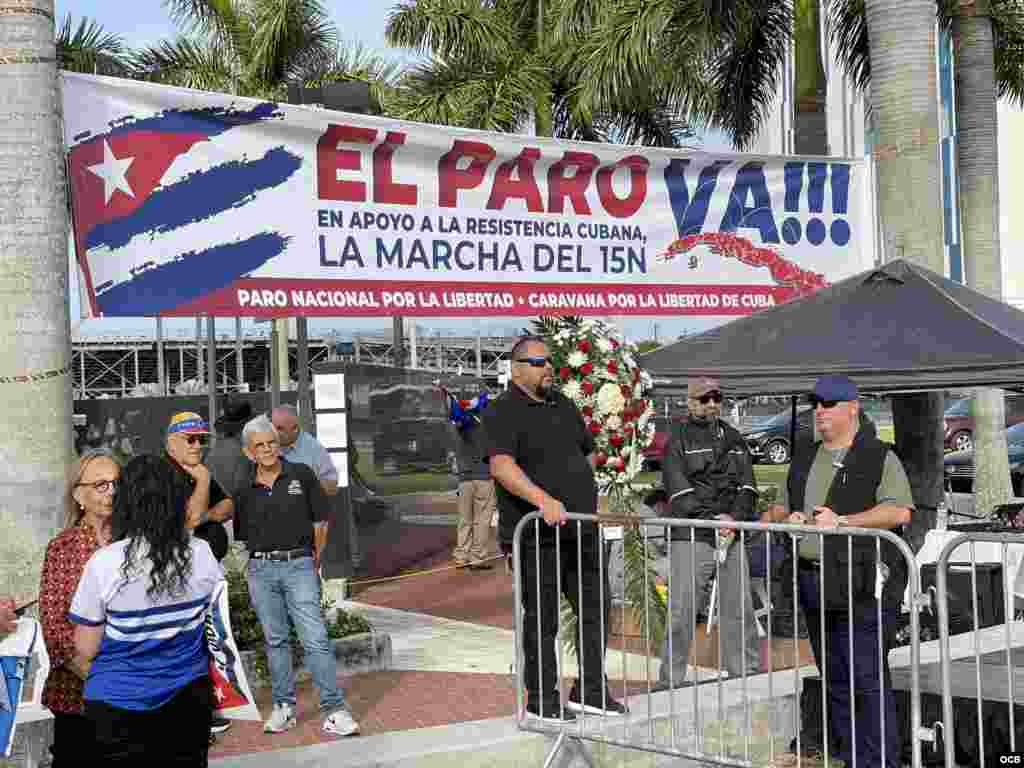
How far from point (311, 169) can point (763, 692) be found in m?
4.51

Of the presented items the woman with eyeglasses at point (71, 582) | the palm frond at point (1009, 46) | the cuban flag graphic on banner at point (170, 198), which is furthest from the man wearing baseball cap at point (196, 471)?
the palm frond at point (1009, 46)

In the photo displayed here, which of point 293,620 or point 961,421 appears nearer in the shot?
point 293,620

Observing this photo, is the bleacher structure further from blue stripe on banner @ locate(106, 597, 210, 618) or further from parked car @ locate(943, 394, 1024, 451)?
blue stripe on banner @ locate(106, 597, 210, 618)

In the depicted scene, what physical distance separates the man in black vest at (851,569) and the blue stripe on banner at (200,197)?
4.13m

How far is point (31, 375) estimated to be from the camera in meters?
7.45

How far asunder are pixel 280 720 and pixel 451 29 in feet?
58.9

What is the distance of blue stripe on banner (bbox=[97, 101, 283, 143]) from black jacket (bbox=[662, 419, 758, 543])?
330 centimetres

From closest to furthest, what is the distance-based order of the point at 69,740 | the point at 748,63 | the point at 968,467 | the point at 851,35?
the point at 69,740 → the point at 851,35 → the point at 748,63 → the point at 968,467

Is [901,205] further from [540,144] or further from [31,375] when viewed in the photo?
[31,375]

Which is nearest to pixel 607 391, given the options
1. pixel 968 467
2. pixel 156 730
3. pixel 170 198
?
pixel 170 198

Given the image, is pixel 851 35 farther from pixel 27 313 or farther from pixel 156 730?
pixel 156 730

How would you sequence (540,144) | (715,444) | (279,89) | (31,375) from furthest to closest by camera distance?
(279,89), (540,144), (715,444), (31,375)

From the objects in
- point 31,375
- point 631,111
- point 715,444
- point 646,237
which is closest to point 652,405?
point 715,444

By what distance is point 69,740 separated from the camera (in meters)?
5.27
